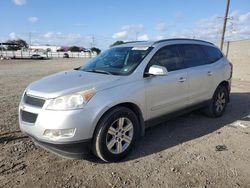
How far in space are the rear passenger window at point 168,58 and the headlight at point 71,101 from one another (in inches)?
56.3

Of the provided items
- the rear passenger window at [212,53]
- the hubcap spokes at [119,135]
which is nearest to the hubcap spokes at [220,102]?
the rear passenger window at [212,53]

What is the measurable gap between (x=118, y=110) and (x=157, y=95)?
0.93 metres

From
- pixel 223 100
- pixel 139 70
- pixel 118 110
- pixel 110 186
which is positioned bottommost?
pixel 110 186

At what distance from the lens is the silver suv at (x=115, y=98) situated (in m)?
3.54

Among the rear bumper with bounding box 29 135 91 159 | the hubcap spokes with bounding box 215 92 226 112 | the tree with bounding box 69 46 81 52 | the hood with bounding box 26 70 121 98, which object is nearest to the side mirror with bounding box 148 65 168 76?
the hood with bounding box 26 70 121 98

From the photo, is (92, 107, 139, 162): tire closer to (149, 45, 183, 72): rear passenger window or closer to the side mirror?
the side mirror

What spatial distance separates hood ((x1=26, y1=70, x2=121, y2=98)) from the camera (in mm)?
3686

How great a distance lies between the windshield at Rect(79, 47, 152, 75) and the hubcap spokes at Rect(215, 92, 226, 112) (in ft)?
8.41

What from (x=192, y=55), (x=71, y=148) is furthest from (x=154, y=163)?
(x=192, y=55)

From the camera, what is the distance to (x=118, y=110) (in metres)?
3.88

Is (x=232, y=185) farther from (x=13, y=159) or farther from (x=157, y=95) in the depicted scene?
(x=13, y=159)

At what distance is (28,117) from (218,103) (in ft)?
14.4

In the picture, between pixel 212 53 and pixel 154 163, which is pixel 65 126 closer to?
pixel 154 163

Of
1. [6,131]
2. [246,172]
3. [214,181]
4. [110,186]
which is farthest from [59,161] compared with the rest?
[246,172]
